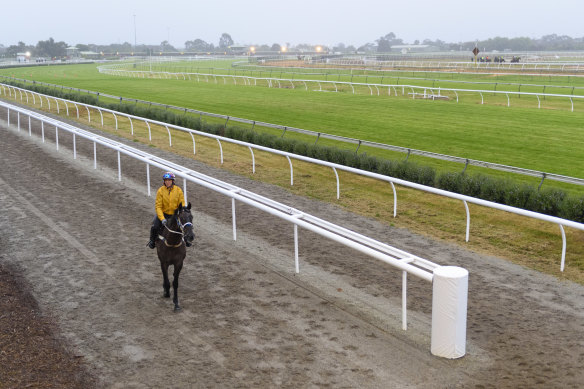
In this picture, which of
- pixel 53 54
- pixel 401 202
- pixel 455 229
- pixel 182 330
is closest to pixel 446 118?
pixel 401 202

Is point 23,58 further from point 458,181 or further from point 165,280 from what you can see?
point 165,280

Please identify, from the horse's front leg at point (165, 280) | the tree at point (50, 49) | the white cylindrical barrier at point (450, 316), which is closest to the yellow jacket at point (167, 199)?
the horse's front leg at point (165, 280)

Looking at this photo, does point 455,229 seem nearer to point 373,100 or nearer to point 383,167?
point 383,167

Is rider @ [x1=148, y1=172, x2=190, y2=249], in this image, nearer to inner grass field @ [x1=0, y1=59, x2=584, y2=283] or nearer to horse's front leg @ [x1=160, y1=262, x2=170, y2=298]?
horse's front leg @ [x1=160, y1=262, x2=170, y2=298]

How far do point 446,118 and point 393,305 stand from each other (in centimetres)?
1674

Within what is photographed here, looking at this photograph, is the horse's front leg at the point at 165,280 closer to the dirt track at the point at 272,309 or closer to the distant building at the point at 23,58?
the dirt track at the point at 272,309

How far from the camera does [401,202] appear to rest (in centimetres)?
1099

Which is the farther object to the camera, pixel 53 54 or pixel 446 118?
pixel 53 54

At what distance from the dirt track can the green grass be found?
745cm

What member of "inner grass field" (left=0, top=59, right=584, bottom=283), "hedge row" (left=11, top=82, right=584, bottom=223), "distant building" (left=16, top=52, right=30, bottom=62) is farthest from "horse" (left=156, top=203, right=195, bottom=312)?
"distant building" (left=16, top=52, right=30, bottom=62)

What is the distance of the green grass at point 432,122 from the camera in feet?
52.9

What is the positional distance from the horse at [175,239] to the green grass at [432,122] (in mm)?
9781

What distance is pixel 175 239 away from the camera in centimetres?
666

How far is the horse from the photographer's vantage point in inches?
255
